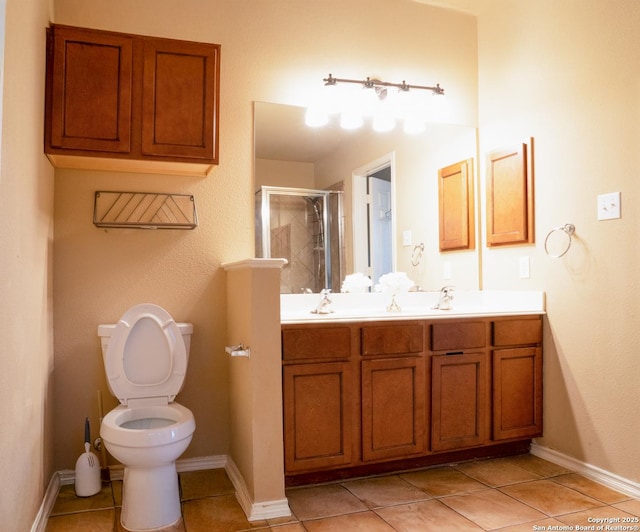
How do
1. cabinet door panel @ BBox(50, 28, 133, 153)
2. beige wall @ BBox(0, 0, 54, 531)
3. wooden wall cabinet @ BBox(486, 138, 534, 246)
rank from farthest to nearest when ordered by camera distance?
wooden wall cabinet @ BBox(486, 138, 534, 246)
cabinet door panel @ BBox(50, 28, 133, 153)
beige wall @ BBox(0, 0, 54, 531)

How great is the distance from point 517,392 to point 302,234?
1397 mm

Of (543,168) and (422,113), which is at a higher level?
(422,113)

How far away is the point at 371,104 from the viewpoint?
9.93 ft

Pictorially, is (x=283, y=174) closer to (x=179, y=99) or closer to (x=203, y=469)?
(x=179, y=99)

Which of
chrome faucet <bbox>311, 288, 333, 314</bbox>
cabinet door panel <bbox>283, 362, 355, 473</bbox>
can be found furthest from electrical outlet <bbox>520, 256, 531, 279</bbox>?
cabinet door panel <bbox>283, 362, 355, 473</bbox>

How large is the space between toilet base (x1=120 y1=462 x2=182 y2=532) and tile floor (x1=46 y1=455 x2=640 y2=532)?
6 centimetres

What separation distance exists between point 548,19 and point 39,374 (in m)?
2.94

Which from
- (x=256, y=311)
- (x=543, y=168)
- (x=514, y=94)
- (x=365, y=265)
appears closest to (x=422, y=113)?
(x=514, y=94)

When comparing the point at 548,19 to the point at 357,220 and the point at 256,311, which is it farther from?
the point at 256,311

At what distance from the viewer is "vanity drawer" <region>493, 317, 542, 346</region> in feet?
8.84

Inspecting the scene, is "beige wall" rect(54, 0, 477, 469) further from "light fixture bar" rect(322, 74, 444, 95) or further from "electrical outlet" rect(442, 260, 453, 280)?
"electrical outlet" rect(442, 260, 453, 280)

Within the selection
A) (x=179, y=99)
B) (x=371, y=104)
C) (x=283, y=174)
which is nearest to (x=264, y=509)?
(x=283, y=174)

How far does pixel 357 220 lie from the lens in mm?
2957

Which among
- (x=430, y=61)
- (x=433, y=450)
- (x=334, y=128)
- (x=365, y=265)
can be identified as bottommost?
(x=433, y=450)
